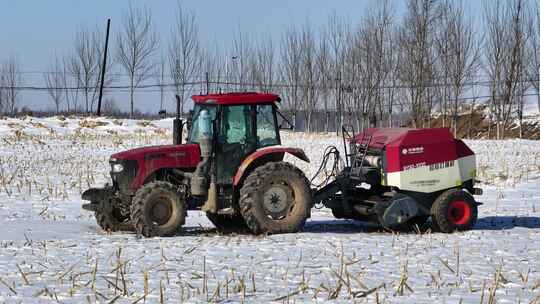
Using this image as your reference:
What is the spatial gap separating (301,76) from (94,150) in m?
20.9

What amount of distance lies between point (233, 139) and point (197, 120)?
60 centimetres

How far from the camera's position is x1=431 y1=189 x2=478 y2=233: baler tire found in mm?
10867

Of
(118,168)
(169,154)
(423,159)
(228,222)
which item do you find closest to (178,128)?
(169,154)

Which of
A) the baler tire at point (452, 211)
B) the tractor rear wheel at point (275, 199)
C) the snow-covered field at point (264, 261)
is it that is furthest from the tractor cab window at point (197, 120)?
the baler tire at point (452, 211)

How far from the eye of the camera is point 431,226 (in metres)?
11.2

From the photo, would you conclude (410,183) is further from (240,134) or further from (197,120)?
(197,120)

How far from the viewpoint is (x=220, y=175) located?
10359 mm

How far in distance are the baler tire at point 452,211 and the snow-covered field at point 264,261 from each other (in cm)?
31

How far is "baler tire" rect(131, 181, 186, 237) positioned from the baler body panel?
10.1 ft

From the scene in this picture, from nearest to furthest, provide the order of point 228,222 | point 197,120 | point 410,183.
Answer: point 197,120, point 410,183, point 228,222

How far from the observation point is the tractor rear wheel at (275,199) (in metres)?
10.1

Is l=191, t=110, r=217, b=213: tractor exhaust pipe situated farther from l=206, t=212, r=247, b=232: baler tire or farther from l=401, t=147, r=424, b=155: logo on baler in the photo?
l=401, t=147, r=424, b=155: logo on baler

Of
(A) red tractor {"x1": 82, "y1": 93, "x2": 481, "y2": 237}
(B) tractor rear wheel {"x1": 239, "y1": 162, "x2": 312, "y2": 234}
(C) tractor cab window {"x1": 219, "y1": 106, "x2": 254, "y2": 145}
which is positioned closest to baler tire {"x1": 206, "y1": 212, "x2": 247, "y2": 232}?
(A) red tractor {"x1": 82, "y1": 93, "x2": 481, "y2": 237}

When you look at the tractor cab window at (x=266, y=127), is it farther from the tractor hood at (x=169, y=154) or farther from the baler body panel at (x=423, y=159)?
the baler body panel at (x=423, y=159)
